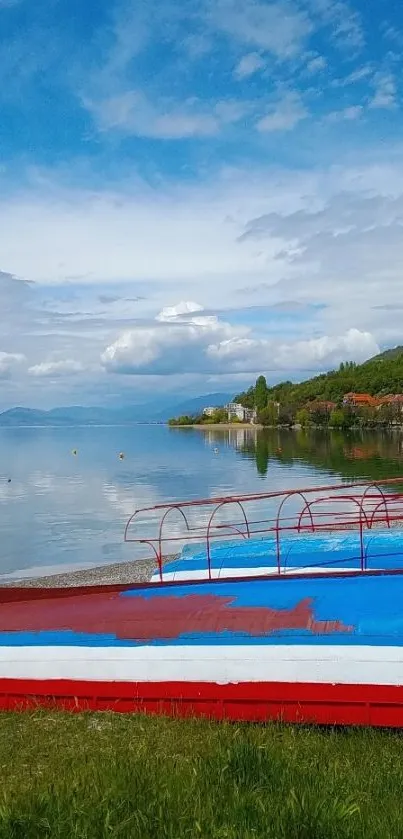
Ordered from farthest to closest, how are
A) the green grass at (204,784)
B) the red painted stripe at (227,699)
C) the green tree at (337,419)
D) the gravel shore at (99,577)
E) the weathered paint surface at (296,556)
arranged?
the green tree at (337,419), the gravel shore at (99,577), the weathered paint surface at (296,556), the red painted stripe at (227,699), the green grass at (204,784)

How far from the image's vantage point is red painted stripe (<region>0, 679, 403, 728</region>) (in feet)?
25.6

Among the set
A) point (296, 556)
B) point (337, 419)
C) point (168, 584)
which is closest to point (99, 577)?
point (296, 556)

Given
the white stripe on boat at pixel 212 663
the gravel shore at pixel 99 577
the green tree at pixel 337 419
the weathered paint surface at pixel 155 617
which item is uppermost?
the green tree at pixel 337 419

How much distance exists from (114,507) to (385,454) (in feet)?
137

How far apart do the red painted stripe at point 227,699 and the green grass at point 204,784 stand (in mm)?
214

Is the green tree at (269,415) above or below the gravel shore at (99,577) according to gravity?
above

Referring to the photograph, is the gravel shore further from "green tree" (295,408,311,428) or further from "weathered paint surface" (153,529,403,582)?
"green tree" (295,408,311,428)

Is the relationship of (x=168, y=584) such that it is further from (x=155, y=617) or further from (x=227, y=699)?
(x=227, y=699)

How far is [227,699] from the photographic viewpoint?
8.29 m

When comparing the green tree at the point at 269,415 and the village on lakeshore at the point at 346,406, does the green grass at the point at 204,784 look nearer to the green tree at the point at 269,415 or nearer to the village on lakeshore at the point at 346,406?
the village on lakeshore at the point at 346,406

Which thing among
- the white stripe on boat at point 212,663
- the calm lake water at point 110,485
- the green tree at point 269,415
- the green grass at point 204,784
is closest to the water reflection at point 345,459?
the calm lake water at point 110,485

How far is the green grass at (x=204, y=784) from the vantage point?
4352 millimetres

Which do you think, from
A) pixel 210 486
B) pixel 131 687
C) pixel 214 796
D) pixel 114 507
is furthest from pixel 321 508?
pixel 214 796

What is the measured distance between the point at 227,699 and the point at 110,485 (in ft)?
156
